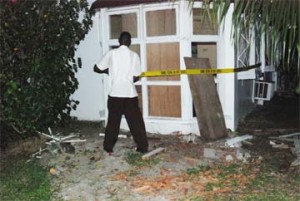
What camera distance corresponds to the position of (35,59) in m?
6.83

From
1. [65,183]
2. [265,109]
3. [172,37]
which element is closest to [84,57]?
[172,37]

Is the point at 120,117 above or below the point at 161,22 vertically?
below

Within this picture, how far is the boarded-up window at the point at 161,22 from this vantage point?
706 centimetres

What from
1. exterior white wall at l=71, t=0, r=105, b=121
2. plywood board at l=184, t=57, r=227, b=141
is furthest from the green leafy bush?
plywood board at l=184, t=57, r=227, b=141

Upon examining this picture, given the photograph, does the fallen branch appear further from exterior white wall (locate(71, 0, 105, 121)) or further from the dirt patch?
exterior white wall (locate(71, 0, 105, 121))

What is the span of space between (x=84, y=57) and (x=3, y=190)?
386 centimetres

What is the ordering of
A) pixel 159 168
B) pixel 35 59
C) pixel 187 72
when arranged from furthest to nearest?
pixel 187 72 < pixel 35 59 < pixel 159 168

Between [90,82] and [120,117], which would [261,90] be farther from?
[120,117]

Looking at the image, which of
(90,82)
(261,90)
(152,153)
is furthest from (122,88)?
(261,90)

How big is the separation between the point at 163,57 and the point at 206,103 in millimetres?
1123

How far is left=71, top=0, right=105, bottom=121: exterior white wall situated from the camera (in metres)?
8.16

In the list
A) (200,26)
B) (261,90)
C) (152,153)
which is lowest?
(152,153)

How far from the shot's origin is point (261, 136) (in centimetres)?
739

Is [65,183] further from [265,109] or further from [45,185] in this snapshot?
[265,109]
